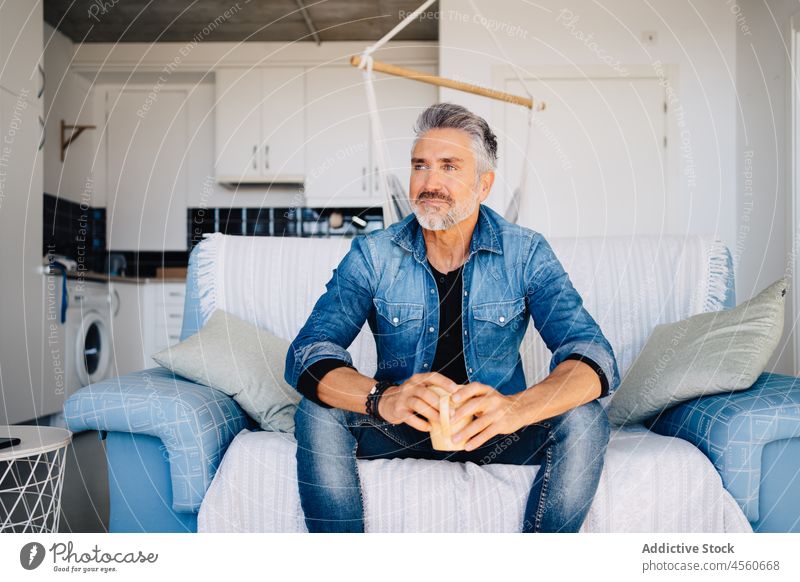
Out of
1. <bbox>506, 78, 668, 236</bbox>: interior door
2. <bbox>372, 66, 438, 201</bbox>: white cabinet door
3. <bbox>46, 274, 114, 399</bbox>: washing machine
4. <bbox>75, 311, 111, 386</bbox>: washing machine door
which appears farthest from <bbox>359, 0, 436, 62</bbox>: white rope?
<bbox>372, 66, 438, 201</bbox>: white cabinet door

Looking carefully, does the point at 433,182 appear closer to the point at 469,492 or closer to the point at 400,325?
the point at 400,325

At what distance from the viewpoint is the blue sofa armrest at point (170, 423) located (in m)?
1.43

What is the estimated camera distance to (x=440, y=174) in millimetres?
1563

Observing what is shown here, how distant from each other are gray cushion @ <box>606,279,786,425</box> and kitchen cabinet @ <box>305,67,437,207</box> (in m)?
3.34

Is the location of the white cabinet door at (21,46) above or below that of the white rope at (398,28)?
above

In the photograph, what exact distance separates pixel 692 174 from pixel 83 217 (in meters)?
3.94

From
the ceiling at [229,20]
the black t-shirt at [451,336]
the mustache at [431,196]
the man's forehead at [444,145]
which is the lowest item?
the black t-shirt at [451,336]

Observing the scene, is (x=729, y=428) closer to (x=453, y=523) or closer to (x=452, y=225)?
(x=453, y=523)

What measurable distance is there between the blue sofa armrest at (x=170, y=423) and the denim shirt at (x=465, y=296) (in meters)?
0.35

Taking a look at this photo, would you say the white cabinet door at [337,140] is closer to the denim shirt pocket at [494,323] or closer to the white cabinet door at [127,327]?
the white cabinet door at [127,327]

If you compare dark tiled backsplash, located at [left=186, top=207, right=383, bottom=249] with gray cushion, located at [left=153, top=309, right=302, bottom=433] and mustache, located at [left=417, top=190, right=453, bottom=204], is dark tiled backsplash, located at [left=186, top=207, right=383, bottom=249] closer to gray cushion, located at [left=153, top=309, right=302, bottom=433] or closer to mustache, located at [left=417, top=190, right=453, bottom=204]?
gray cushion, located at [left=153, top=309, right=302, bottom=433]

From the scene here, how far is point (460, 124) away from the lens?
61.7 inches

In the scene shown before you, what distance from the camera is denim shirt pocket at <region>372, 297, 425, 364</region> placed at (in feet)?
5.06

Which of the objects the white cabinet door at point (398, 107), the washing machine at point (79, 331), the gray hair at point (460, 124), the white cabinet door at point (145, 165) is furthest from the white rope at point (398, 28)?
the white cabinet door at point (145, 165)
